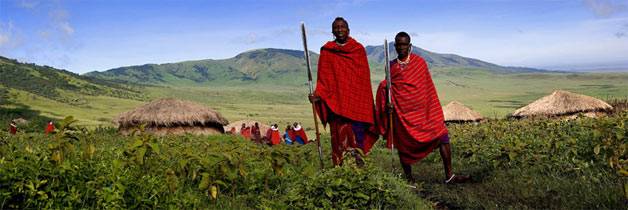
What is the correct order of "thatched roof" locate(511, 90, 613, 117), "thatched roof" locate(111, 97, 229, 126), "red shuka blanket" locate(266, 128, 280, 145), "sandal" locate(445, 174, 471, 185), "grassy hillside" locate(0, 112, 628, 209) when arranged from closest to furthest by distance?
"grassy hillside" locate(0, 112, 628, 209) → "sandal" locate(445, 174, 471, 185) → "red shuka blanket" locate(266, 128, 280, 145) → "thatched roof" locate(511, 90, 613, 117) → "thatched roof" locate(111, 97, 229, 126)

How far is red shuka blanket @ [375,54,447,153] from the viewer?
→ 614cm

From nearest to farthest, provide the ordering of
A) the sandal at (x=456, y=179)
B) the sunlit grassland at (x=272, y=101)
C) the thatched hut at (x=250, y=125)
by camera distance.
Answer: the sandal at (x=456, y=179) < the thatched hut at (x=250, y=125) < the sunlit grassland at (x=272, y=101)

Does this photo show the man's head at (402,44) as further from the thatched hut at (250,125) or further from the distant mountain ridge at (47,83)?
the distant mountain ridge at (47,83)

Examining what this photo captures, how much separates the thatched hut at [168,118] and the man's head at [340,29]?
16187 mm

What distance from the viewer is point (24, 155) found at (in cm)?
354

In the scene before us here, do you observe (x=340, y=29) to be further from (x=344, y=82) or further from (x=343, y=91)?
(x=343, y=91)

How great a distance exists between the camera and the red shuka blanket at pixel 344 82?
248 inches

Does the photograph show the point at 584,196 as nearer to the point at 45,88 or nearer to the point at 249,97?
the point at 45,88

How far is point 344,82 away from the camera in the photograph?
20.8 ft

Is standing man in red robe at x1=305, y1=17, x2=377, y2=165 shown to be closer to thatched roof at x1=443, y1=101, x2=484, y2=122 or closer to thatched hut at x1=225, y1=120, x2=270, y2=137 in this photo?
thatched roof at x1=443, y1=101, x2=484, y2=122

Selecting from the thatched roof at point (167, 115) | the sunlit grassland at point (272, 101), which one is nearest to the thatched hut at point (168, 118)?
the thatched roof at point (167, 115)

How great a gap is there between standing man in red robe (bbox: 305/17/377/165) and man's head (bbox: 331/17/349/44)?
14 millimetres

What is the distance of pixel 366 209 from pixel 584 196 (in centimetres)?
234

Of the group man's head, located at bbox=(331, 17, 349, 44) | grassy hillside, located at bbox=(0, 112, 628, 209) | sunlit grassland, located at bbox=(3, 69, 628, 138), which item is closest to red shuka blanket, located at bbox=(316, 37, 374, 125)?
man's head, located at bbox=(331, 17, 349, 44)
